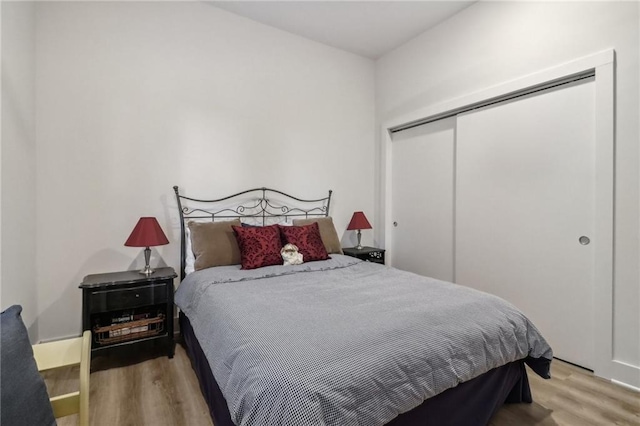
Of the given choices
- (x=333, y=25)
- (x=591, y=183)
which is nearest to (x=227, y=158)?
(x=333, y=25)

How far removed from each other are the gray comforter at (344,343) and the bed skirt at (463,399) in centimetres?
11

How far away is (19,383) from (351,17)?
11.8 ft

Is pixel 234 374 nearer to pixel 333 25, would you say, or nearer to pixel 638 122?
pixel 638 122

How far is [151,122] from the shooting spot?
9.01 ft

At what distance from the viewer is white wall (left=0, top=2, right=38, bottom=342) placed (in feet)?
6.07

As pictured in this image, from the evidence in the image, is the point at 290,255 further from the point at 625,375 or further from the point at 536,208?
the point at 625,375

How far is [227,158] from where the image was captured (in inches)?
122

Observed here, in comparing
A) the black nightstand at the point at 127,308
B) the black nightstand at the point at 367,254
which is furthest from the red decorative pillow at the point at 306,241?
the black nightstand at the point at 127,308

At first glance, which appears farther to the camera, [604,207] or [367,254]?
[367,254]

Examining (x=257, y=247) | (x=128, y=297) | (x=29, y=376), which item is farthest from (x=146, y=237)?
(x=29, y=376)

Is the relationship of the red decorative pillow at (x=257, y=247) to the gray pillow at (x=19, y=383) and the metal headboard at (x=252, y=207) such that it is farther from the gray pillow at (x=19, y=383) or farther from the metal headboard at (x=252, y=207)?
the gray pillow at (x=19, y=383)

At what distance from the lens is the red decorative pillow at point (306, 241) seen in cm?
274

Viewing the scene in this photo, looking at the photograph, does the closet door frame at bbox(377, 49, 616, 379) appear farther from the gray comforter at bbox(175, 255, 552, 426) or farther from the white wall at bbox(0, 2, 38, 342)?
the white wall at bbox(0, 2, 38, 342)

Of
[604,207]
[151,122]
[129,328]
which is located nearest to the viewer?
[604,207]
